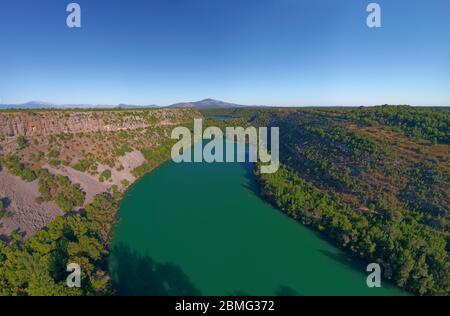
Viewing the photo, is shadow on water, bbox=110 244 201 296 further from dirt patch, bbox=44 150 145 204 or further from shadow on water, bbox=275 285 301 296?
dirt patch, bbox=44 150 145 204

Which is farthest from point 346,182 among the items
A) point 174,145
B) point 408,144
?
point 174,145

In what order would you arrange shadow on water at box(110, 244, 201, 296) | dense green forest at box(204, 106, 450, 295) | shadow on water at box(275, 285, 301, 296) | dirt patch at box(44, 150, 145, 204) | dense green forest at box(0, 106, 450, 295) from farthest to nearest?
dirt patch at box(44, 150, 145, 204), dense green forest at box(204, 106, 450, 295), shadow on water at box(110, 244, 201, 296), shadow on water at box(275, 285, 301, 296), dense green forest at box(0, 106, 450, 295)

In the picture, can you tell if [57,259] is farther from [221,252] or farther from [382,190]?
[382,190]

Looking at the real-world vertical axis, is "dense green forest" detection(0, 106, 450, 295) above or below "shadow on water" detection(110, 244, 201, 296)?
above

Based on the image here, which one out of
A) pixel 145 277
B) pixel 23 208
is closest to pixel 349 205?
pixel 145 277

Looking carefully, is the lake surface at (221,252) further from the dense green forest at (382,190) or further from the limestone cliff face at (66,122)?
the limestone cliff face at (66,122)

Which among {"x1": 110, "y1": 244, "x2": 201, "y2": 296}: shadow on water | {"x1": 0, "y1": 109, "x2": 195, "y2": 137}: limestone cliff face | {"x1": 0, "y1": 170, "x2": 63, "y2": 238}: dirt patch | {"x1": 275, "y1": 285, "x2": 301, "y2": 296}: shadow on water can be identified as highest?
{"x1": 0, "y1": 109, "x2": 195, "y2": 137}: limestone cliff face

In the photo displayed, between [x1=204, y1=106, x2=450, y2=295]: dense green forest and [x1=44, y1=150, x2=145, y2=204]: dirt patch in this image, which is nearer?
[x1=204, y1=106, x2=450, y2=295]: dense green forest

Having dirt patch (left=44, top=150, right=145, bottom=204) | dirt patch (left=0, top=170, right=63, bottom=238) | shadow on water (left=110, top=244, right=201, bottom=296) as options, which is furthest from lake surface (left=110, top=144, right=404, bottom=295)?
dirt patch (left=0, top=170, right=63, bottom=238)
